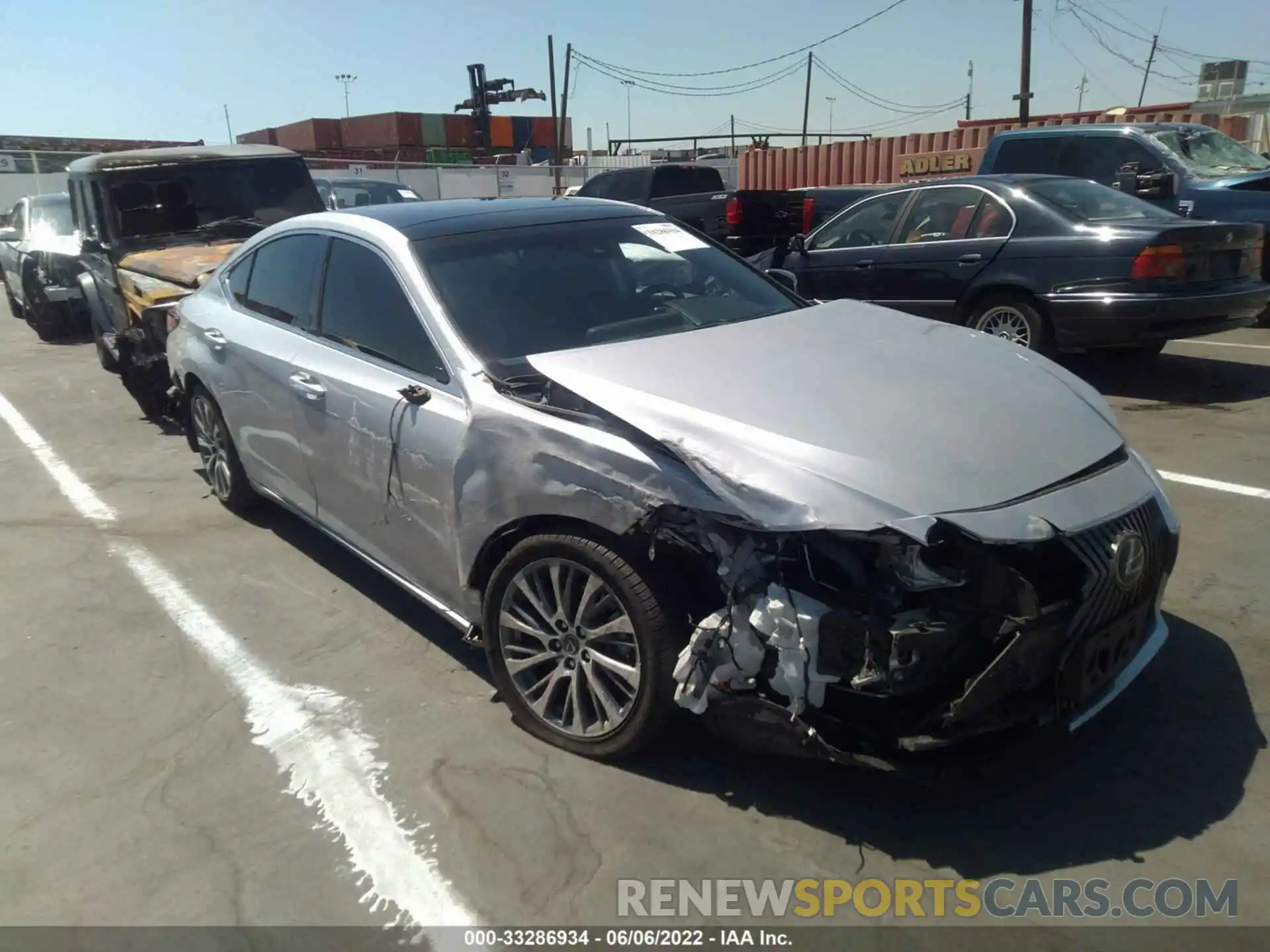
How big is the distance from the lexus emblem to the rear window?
12229mm

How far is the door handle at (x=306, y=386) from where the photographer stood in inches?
154

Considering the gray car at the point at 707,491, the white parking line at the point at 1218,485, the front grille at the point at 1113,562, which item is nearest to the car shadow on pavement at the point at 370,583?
the gray car at the point at 707,491

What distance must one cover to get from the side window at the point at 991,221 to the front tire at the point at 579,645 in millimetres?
5675

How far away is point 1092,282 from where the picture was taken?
687 centimetres

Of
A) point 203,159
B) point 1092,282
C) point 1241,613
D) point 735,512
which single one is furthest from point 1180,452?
point 203,159

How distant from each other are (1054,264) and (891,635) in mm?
5522

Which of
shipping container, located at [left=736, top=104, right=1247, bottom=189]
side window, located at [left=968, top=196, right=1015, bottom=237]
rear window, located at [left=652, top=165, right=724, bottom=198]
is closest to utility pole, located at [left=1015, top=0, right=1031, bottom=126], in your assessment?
shipping container, located at [left=736, top=104, right=1247, bottom=189]

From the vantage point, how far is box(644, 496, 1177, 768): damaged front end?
8.04ft

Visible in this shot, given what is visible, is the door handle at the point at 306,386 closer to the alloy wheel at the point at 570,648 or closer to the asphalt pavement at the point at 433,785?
the asphalt pavement at the point at 433,785

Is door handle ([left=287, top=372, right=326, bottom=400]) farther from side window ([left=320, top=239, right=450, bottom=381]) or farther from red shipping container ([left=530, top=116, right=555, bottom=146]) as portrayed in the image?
red shipping container ([left=530, top=116, right=555, bottom=146])

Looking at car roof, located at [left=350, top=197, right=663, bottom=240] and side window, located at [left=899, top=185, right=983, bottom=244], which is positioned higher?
car roof, located at [left=350, top=197, right=663, bottom=240]

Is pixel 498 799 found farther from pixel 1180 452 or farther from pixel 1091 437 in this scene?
pixel 1180 452

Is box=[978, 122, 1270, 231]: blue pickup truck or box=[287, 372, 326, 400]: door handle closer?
box=[287, 372, 326, 400]: door handle

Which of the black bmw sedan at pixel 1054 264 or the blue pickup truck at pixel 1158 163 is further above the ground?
the blue pickup truck at pixel 1158 163
